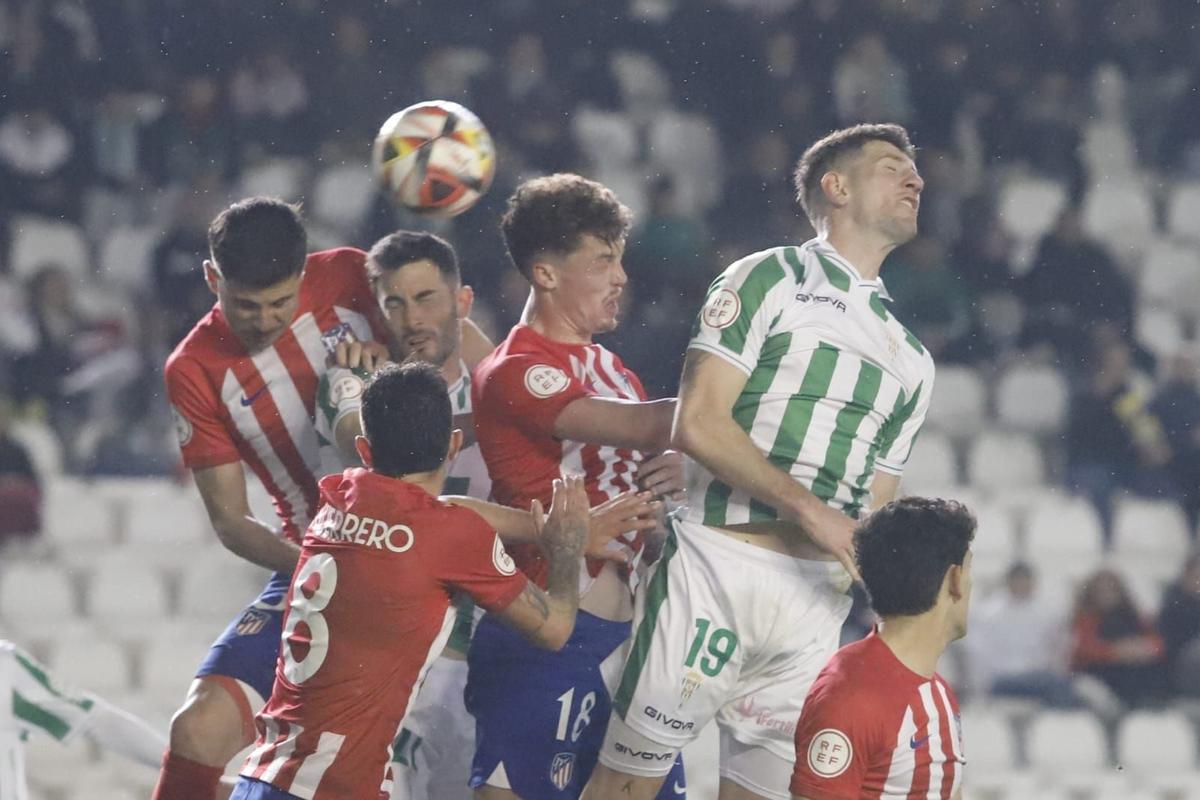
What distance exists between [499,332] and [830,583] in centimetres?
565

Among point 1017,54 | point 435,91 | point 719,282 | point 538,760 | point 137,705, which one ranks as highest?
point 1017,54

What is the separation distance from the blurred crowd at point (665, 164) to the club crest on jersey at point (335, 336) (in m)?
4.50

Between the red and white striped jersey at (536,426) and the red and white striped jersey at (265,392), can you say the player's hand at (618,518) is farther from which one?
the red and white striped jersey at (265,392)

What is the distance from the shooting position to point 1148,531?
10188 mm

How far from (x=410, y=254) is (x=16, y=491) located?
15.8 feet

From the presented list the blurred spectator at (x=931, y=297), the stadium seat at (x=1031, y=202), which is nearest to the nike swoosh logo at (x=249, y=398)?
the blurred spectator at (x=931, y=297)

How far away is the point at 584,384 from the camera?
4605 mm

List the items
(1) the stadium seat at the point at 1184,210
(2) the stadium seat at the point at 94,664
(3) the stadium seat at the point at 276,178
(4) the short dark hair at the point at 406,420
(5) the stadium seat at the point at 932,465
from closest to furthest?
(4) the short dark hair at the point at 406,420
(2) the stadium seat at the point at 94,664
(5) the stadium seat at the point at 932,465
(3) the stadium seat at the point at 276,178
(1) the stadium seat at the point at 1184,210

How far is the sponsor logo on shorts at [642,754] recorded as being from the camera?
438cm

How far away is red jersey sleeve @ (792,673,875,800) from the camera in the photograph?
3.68m

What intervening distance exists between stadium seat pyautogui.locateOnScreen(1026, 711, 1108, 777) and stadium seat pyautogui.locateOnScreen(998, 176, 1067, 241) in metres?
4.01

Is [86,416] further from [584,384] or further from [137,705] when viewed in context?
[584,384]

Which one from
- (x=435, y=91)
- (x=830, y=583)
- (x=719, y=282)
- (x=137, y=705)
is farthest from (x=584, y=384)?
(x=435, y=91)

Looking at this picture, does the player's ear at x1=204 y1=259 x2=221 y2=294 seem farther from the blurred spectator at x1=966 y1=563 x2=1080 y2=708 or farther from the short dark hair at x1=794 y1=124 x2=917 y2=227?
the blurred spectator at x1=966 y1=563 x2=1080 y2=708
